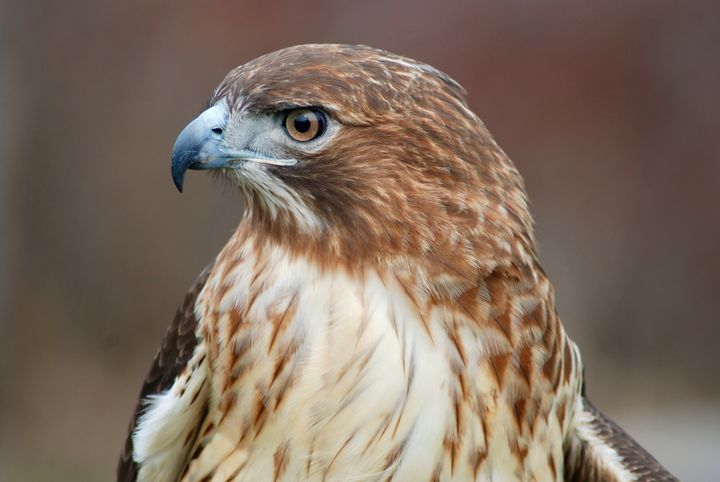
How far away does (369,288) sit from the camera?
2949 millimetres

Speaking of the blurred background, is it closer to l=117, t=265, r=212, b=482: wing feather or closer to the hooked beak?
l=117, t=265, r=212, b=482: wing feather

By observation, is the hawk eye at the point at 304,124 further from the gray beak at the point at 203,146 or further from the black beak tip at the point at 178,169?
the black beak tip at the point at 178,169

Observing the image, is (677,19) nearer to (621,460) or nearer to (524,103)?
(524,103)

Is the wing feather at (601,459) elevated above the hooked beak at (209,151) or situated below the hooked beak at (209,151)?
below

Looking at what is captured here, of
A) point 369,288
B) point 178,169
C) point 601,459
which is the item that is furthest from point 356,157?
point 601,459

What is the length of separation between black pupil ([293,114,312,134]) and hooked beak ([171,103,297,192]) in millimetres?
100

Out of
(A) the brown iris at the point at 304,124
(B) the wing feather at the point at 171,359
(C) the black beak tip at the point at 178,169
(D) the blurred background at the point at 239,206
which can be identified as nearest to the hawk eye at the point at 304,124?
(A) the brown iris at the point at 304,124

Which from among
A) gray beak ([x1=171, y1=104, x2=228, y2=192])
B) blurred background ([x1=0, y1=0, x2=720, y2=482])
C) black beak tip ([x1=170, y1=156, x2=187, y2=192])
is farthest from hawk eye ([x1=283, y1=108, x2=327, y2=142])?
blurred background ([x1=0, y1=0, x2=720, y2=482])

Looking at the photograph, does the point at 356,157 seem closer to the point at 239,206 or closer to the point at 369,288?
the point at 369,288

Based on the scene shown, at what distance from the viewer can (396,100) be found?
2.90 m

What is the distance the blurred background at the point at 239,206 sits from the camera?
7.26m

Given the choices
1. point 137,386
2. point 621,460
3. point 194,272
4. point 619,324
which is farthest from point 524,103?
point 621,460

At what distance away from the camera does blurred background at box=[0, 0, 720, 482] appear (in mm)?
7262

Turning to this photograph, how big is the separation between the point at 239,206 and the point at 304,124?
4641 millimetres
